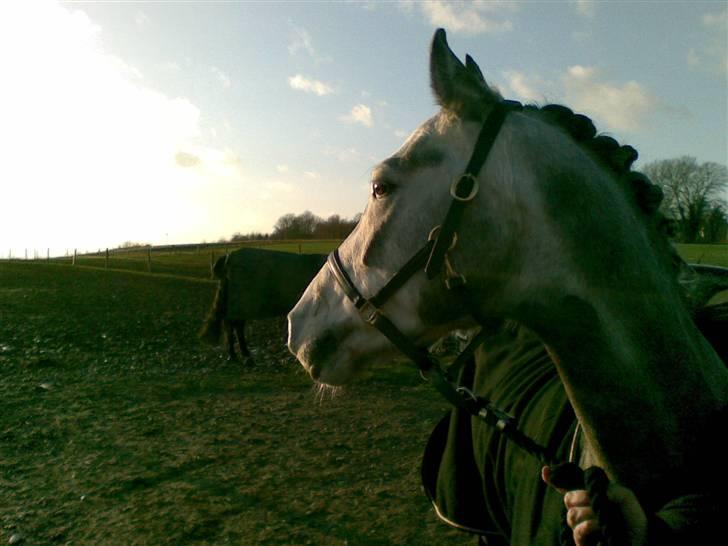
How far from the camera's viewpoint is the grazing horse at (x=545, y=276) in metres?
1.54

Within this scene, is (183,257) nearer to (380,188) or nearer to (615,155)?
(380,188)

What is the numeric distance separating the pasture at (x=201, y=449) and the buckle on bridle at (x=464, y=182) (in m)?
1.16

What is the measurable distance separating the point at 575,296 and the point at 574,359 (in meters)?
0.17

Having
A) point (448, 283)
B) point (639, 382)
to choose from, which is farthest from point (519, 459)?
point (448, 283)

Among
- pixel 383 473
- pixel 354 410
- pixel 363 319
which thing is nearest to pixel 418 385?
pixel 354 410

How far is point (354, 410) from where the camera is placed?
683 cm

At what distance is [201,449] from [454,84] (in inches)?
182

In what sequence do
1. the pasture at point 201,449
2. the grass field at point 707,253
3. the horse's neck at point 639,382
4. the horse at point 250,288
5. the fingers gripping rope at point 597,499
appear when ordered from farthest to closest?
the horse at point 250,288 < the pasture at point 201,449 < the grass field at point 707,253 < the horse's neck at point 639,382 < the fingers gripping rope at point 597,499

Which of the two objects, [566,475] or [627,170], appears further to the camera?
[627,170]

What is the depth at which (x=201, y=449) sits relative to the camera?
5.46 m

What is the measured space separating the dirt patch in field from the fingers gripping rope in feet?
8.13

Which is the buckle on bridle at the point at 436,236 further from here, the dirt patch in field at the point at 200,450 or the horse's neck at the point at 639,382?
the dirt patch in field at the point at 200,450

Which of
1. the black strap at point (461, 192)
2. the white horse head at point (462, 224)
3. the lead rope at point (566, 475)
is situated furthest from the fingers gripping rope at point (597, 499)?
the black strap at point (461, 192)

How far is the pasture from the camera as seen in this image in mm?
3955
